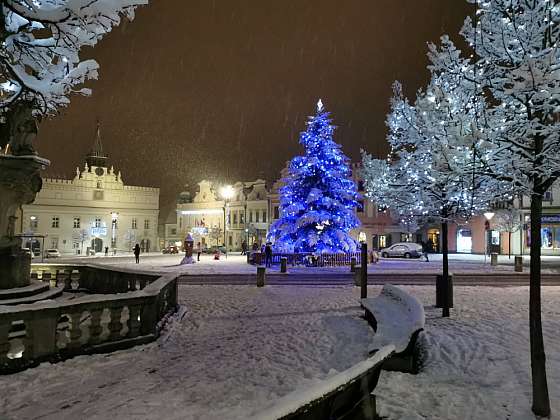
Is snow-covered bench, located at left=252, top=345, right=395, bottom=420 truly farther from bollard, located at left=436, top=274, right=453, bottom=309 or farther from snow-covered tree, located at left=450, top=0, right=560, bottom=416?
bollard, located at left=436, top=274, right=453, bottom=309

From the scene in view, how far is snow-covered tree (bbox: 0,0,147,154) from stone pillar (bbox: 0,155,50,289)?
0.51 meters

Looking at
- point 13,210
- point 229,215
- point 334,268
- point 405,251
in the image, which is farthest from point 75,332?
point 229,215

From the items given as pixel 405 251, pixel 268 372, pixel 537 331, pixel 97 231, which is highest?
pixel 97 231

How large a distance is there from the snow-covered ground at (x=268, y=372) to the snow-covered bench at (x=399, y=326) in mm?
298

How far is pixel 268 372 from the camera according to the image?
6.83 m

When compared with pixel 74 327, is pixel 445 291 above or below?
above

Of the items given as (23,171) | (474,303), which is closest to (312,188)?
(474,303)

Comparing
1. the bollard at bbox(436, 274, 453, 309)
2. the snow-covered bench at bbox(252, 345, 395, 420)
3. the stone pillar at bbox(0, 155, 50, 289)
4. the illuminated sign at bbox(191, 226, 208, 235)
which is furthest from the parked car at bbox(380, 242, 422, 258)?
the snow-covered bench at bbox(252, 345, 395, 420)

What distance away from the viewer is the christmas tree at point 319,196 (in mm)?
30375

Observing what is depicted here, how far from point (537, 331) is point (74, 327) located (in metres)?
6.66

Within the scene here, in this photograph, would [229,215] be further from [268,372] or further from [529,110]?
[529,110]

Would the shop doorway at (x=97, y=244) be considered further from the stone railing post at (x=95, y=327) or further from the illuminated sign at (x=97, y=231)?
the stone railing post at (x=95, y=327)

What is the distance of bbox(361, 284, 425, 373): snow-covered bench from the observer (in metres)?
6.85

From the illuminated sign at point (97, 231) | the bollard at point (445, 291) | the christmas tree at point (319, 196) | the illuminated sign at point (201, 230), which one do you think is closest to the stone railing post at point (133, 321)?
the bollard at point (445, 291)
